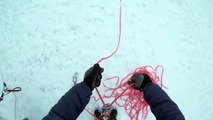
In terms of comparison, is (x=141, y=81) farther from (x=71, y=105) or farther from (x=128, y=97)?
(x=71, y=105)

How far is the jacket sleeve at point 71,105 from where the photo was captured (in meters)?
2.10

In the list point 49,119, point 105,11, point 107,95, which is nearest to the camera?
point 49,119

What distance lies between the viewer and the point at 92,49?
9.20 feet

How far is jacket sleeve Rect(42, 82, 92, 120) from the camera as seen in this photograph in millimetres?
2102

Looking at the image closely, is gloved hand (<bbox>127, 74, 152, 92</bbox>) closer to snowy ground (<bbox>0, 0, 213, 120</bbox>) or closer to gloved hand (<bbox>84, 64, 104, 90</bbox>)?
snowy ground (<bbox>0, 0, 213, 120</bbox>)

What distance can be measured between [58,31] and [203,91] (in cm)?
219

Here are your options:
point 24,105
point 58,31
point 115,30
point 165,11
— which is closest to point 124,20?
point 115,30

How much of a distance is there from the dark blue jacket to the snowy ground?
564mm

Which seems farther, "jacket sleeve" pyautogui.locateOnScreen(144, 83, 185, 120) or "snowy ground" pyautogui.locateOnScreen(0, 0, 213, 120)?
"snowy ground" pyautogui.locateOnScreen(0, 0, 213, 120)

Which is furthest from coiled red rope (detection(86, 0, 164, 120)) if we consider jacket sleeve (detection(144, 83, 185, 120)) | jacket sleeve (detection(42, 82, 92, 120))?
jacket sleeve (detection(42, 82, 92, 120))

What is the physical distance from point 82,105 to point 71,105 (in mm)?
124

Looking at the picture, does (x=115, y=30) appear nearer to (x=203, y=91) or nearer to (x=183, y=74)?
(x=183, y=74)

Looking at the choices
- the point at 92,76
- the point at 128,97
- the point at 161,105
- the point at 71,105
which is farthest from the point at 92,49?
the point at 161,105

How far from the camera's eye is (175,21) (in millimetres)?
3107
